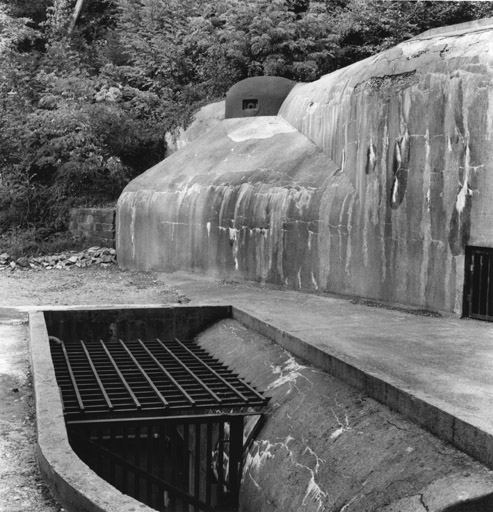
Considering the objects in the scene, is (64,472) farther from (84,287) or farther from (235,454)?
(84,287)

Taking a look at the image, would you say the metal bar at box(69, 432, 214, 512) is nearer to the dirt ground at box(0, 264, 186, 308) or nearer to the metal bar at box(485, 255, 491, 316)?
the metal bar at box(485, 255, 491, 316)

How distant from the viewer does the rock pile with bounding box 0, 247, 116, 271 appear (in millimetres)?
12438

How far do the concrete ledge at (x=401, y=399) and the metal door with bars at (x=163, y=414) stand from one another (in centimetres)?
48

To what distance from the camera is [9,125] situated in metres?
14.9

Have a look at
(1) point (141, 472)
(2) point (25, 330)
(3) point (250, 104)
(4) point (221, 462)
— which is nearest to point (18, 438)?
(1) point (141, 472)

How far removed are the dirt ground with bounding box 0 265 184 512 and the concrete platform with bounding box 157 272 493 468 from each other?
5.00 ft

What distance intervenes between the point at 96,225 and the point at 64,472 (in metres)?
10.2

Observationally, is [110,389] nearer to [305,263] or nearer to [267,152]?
[305,263]

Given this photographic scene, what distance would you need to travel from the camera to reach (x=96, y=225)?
13.1m

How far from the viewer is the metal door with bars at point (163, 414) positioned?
4816mm

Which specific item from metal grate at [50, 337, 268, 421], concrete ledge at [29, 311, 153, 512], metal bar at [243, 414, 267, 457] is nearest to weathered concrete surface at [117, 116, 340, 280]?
metal grate at [50, 337, 268, 421]

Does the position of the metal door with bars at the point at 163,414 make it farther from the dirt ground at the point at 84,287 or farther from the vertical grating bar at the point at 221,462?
the dirt ground at the point at 84,287

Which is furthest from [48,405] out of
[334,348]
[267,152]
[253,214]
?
[267,152]

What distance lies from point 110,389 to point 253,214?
4817 millimetres
